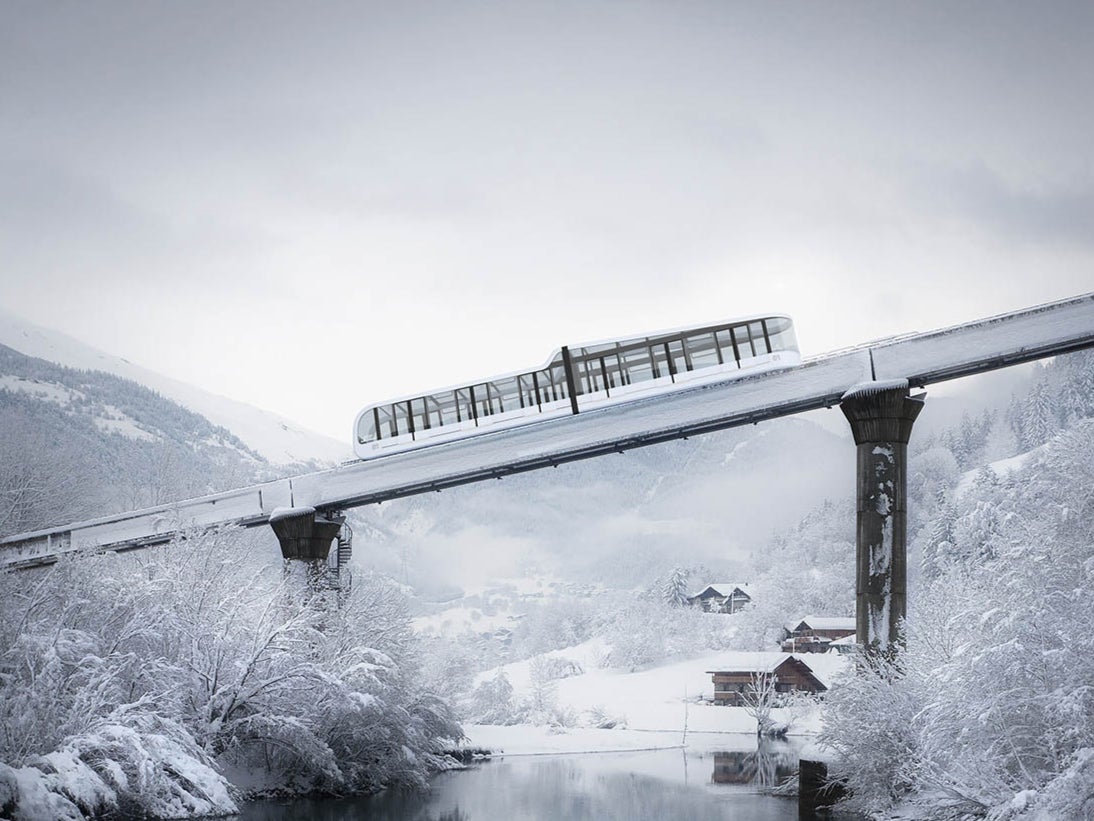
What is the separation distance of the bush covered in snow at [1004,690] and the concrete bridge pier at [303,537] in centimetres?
1965

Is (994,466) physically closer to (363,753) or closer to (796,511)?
(796,511)

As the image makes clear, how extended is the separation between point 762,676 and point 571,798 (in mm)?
36384

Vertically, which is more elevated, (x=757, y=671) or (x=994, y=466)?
(x=994, y=466)

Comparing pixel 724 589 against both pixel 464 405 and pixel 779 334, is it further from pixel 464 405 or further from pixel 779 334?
pixel 779 334

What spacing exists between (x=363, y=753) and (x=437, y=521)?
11940 centimetres

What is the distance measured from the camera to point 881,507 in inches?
1177

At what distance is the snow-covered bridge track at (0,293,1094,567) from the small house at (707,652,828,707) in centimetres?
3672

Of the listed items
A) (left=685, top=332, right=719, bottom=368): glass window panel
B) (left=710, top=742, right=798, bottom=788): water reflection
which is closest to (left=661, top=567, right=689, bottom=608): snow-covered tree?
(left=710, top=742, right=798, bottom=788): water reflection

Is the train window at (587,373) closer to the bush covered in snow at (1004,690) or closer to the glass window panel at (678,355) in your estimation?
the glass window panel at (678,355)

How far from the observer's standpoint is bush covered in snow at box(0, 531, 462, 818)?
23516 mm

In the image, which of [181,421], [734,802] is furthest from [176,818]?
[181,421]

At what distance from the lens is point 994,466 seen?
108125 millimetres

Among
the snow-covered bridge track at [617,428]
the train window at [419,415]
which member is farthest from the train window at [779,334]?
the train window at [419,415]

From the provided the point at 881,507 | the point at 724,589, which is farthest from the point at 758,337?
the point at 724,589
